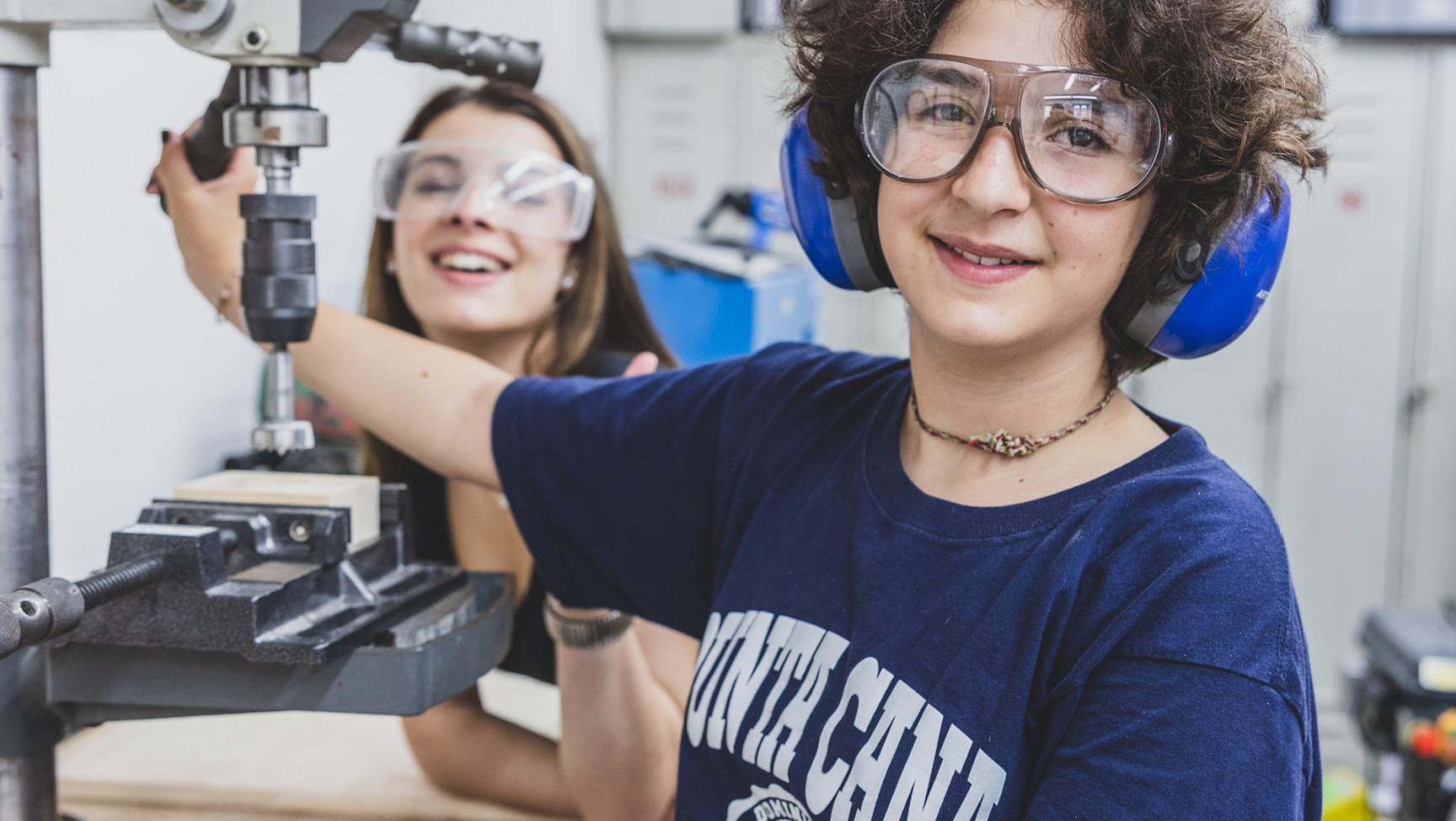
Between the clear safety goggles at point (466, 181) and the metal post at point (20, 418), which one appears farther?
the clear safety goggles at point (466, 181)

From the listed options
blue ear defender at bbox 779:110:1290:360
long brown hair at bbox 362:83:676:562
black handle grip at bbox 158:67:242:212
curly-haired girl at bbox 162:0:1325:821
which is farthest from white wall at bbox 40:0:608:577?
blue ear defender at bbox 779:110:1290:360

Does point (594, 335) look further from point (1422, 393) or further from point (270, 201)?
point (1422, 393)

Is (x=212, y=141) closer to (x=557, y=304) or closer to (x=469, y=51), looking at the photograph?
(x=469, y=51)

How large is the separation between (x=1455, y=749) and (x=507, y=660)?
1561 millimetres

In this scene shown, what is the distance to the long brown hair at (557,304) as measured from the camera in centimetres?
175

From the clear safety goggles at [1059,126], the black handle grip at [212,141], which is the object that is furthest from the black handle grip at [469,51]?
the clear safety goggles at [1059,126]

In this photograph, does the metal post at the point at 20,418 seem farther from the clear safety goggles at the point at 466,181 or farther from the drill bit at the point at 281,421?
the clear safety goggles at the point at 466,181

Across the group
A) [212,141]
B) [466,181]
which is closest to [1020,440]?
[212,141]

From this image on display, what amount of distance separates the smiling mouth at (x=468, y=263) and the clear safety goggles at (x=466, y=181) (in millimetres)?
50

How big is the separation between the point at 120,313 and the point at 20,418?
111 centimetres

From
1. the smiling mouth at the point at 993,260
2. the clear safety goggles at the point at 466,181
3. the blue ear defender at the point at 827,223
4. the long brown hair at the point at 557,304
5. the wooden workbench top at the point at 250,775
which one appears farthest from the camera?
the long brown hair at the point at 557,304

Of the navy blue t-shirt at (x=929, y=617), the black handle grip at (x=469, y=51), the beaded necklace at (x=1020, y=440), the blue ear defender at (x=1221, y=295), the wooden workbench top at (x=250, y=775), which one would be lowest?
the wooden workbench top at (x=250, y=775)

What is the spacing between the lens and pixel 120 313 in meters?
1.95

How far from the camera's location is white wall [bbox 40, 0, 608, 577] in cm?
177
